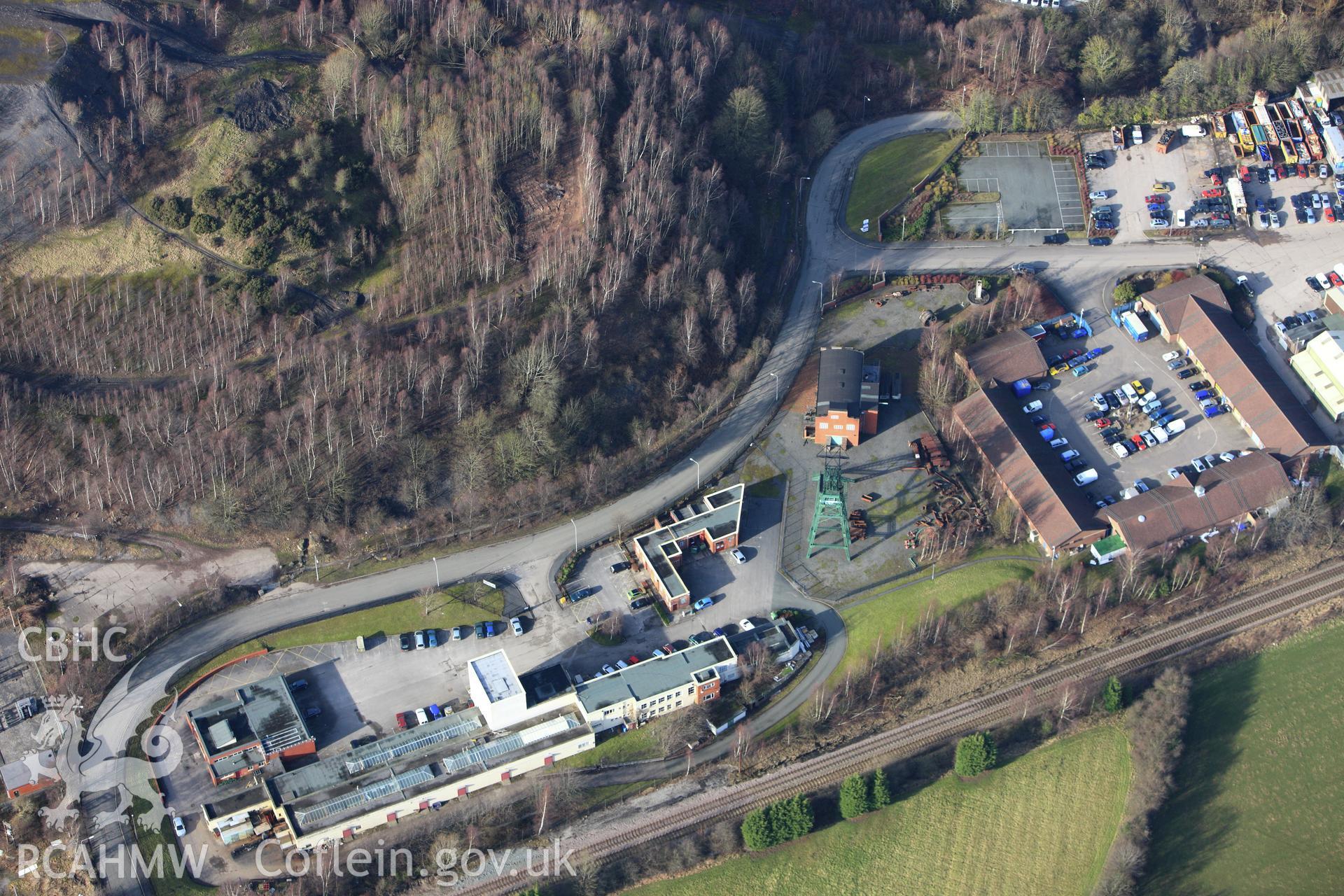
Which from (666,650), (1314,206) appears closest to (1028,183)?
(1314,206)

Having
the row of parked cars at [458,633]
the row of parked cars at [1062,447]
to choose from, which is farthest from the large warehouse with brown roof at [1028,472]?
the row of parked cars at [458,633]

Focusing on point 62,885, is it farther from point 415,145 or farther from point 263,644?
point 415,145

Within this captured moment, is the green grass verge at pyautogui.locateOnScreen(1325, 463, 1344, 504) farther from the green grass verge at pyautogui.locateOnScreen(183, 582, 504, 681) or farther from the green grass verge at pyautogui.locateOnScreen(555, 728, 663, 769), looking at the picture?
the green grass verge at pyautogui.locateOnScreen(183, 582, 504, 681)

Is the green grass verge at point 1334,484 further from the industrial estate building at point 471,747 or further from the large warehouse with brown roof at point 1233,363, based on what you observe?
the industrial estate building at point 471,747

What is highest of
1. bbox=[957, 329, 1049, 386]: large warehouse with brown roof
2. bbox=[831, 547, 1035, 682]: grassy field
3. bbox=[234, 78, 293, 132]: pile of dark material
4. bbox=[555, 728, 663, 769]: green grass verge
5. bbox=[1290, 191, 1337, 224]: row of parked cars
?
bbox=[234, 78, 293, 132]: pile of dark material

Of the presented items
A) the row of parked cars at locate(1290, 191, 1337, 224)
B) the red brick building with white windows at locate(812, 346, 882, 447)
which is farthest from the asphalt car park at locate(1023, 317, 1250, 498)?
the row of parked cars at locate(1290, 191, 1337, 224)

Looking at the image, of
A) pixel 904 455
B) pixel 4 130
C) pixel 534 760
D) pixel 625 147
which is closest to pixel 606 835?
pixel 534 760

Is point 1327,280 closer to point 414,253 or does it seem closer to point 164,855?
point 414,253
